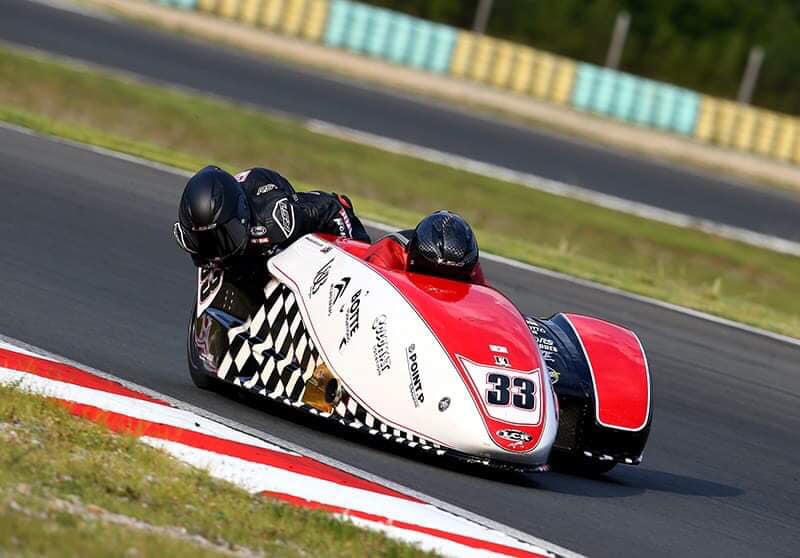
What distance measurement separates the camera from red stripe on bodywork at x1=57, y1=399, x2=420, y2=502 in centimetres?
525

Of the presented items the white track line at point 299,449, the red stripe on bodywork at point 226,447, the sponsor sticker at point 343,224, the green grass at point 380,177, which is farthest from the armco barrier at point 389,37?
the red stripe on bodywork at point 226,447

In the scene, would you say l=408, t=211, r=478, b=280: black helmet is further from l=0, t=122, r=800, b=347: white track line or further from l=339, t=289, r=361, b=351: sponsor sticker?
l=0, t=122, r=800, b=347: white track line

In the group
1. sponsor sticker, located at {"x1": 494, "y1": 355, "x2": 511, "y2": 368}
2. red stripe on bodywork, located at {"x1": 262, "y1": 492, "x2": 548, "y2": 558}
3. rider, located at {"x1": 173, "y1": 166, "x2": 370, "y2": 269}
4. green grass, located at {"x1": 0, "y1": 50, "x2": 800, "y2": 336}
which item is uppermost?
rider, located at {"x1": 173, "y1": 166, "x2": 370, "y2": 269}

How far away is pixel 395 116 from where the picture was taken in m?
22.7

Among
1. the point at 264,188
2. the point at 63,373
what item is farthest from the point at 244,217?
the point at 63,373

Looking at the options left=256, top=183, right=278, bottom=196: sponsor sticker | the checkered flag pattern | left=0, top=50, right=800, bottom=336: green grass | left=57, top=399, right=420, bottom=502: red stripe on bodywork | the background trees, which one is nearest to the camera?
left=57, top=399, right=420, bottom=502: red stripe on bodywork

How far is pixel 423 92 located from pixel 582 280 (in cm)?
1548

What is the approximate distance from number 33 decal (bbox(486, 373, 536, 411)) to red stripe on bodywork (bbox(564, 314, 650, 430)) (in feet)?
2.40

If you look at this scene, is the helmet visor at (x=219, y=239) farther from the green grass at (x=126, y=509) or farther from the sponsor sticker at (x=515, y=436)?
the sponsor sticker at (x=515, y=436)

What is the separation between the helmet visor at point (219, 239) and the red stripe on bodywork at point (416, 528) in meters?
2.01

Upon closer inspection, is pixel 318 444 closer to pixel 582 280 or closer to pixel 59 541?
pixel 59 541

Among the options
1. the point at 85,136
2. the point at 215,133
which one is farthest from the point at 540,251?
the point at 215,133

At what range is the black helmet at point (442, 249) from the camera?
619 centimetres

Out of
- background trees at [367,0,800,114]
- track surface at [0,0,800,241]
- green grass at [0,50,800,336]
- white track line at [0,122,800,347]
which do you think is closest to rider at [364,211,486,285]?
white track line at [0,122,800,347]
